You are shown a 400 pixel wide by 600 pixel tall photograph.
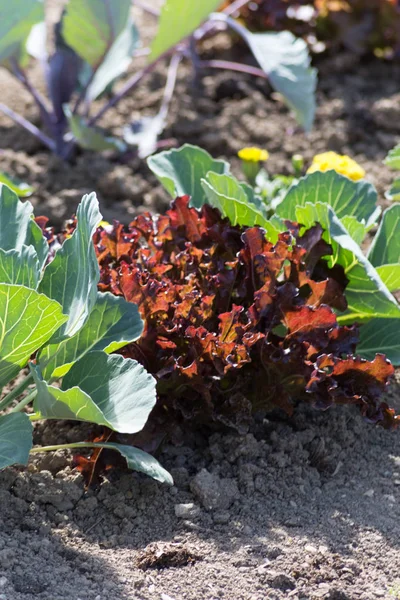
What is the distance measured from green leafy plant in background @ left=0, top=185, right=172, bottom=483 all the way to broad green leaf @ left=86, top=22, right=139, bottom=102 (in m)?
1.64

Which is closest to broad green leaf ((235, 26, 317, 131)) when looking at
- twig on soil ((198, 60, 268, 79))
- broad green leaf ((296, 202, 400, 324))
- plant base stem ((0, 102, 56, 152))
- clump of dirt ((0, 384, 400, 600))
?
twig on soil ((198, 60, 268, 79))

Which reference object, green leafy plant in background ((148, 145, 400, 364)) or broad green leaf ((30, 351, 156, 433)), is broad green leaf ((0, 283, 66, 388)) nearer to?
broad green leaf ((30, 351, 156, 433))

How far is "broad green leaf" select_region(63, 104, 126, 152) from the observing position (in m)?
3.90

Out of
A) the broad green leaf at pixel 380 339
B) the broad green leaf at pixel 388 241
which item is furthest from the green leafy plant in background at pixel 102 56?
the broad green leaf at pixel 380 339

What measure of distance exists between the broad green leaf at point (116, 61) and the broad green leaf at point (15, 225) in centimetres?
163

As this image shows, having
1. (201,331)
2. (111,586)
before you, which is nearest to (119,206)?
(201,331)

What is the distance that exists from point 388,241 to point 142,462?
1135mm

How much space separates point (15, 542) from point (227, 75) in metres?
3.35

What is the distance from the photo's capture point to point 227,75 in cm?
493

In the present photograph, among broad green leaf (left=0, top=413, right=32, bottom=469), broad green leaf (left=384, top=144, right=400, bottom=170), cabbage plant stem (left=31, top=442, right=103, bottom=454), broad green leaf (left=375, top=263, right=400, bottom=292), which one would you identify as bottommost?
cabbage plant stem (left=31, top=442, right=103, bottom=454)

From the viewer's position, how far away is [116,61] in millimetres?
4020

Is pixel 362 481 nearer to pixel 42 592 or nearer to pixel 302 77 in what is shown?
pixel 42 592

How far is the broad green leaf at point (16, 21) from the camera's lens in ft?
12.4

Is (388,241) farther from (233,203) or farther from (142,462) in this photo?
(142,462)
